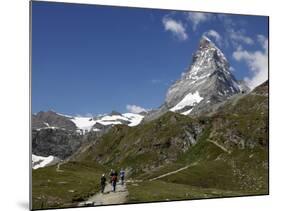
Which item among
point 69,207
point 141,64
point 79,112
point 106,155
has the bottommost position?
point 69,207

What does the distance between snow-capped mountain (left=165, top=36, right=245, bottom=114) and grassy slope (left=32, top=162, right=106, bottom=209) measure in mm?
5033

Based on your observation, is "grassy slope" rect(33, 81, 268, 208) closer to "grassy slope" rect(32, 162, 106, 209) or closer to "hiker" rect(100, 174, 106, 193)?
"grassy slope" rect(32, 162, 106, 209)

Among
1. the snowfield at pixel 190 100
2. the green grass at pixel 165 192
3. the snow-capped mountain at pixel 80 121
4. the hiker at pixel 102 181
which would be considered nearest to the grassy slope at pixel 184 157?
the green grass at pixel 165 192

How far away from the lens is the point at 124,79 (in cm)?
3206

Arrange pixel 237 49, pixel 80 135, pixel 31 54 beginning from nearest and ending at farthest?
pixel 31 54 → pixel 80 135 → pixel 237 49

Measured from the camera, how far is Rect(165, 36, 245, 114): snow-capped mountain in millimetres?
32438

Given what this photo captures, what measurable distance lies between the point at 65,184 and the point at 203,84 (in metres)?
8.68

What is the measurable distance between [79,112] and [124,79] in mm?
2894

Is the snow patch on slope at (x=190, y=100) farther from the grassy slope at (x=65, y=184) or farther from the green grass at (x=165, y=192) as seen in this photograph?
the grassy slope at (x=65, y=184)

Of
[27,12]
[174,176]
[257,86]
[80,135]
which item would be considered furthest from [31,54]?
[257,86]

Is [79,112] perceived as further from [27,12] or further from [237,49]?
[237,49]

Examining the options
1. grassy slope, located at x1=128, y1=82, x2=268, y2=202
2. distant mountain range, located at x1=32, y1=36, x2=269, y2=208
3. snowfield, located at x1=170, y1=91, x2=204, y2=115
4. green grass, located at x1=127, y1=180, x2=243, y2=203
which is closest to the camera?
distant mountain range, located at x1=32, y1=36, x2=269, y2=208

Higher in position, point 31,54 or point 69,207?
point 31,54

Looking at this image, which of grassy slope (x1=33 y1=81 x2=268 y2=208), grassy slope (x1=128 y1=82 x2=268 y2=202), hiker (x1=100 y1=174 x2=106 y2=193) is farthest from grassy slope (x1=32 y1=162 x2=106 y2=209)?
grassy slope (x1=128 y1=82 x2=268 y2=202)
